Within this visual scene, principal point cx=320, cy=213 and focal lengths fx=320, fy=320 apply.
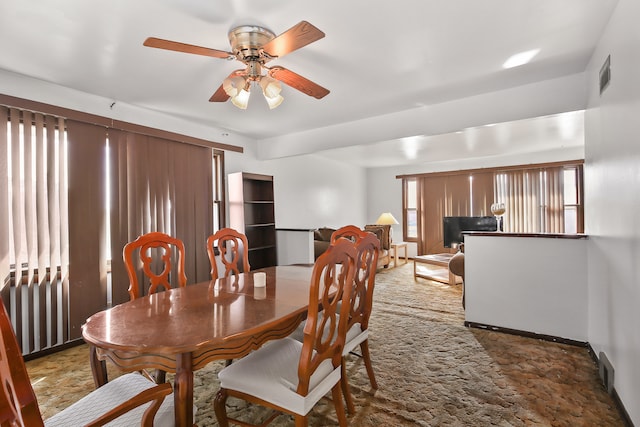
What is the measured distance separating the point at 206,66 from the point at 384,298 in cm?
340

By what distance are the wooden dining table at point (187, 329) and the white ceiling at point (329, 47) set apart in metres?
1.62

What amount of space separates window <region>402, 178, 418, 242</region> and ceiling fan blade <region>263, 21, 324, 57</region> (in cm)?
639

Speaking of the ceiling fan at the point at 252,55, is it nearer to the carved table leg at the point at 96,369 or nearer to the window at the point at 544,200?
the carved table leg at the point at 96,369

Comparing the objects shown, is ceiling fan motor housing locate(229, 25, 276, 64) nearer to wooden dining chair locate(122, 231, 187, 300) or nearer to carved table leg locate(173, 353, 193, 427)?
wooden dining chair locate(122, 231, 187, 300)

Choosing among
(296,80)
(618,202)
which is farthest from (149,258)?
(618,202)

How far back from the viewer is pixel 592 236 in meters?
2.54

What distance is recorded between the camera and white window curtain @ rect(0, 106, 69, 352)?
249 cm

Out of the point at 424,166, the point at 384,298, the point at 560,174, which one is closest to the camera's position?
the point at 384,298

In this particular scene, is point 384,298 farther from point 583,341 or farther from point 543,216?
point 543,216

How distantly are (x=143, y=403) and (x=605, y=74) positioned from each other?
2.98 metres

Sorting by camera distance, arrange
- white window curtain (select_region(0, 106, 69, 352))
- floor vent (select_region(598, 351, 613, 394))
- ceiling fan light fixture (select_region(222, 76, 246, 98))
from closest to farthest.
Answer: ceiling fan light fixture (select_region(222, 76, 246, 98))
floor vent (select_region(598, 351, 613, 394))
white window curtain (select_region(0, 106, 69, 352))

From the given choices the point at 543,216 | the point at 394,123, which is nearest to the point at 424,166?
the point at 543,216

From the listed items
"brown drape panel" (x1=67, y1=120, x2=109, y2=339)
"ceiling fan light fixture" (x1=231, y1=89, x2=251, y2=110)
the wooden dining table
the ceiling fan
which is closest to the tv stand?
the wooden dining table

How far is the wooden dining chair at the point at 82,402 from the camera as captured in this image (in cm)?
74
